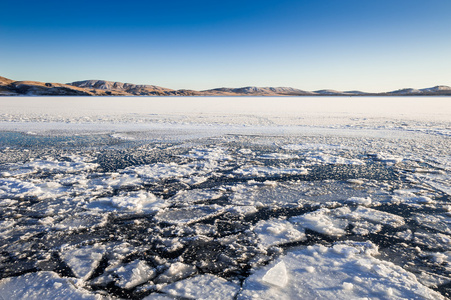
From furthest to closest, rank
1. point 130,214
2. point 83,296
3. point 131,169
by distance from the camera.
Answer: point 131,169 < point 130,214 < point 83,296

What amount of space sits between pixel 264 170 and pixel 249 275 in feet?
8.54

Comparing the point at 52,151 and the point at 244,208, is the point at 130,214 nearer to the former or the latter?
the point at 244,208

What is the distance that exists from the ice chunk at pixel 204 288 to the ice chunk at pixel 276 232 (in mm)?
577

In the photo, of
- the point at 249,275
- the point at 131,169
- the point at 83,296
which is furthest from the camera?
the point at 131,169

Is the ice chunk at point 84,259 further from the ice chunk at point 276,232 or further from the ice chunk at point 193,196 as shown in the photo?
the ice chunk at point 276,232

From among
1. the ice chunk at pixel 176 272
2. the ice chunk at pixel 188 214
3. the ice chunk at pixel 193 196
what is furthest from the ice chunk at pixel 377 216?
the ice chunk at pixel 176 272

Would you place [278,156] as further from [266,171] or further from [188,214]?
[188,214]

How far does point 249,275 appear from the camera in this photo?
184cm

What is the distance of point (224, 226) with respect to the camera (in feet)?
8.35

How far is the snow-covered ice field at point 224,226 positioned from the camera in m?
1.75

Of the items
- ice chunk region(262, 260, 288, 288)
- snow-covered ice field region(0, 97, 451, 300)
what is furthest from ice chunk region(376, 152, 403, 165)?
ice chunk region(262, 260, 288, 288)

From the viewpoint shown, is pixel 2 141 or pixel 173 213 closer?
pixel 173 213

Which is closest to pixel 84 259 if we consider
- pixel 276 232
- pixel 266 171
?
pixel 276 232

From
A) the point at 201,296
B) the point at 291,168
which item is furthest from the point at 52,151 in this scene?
the point at 201,296
